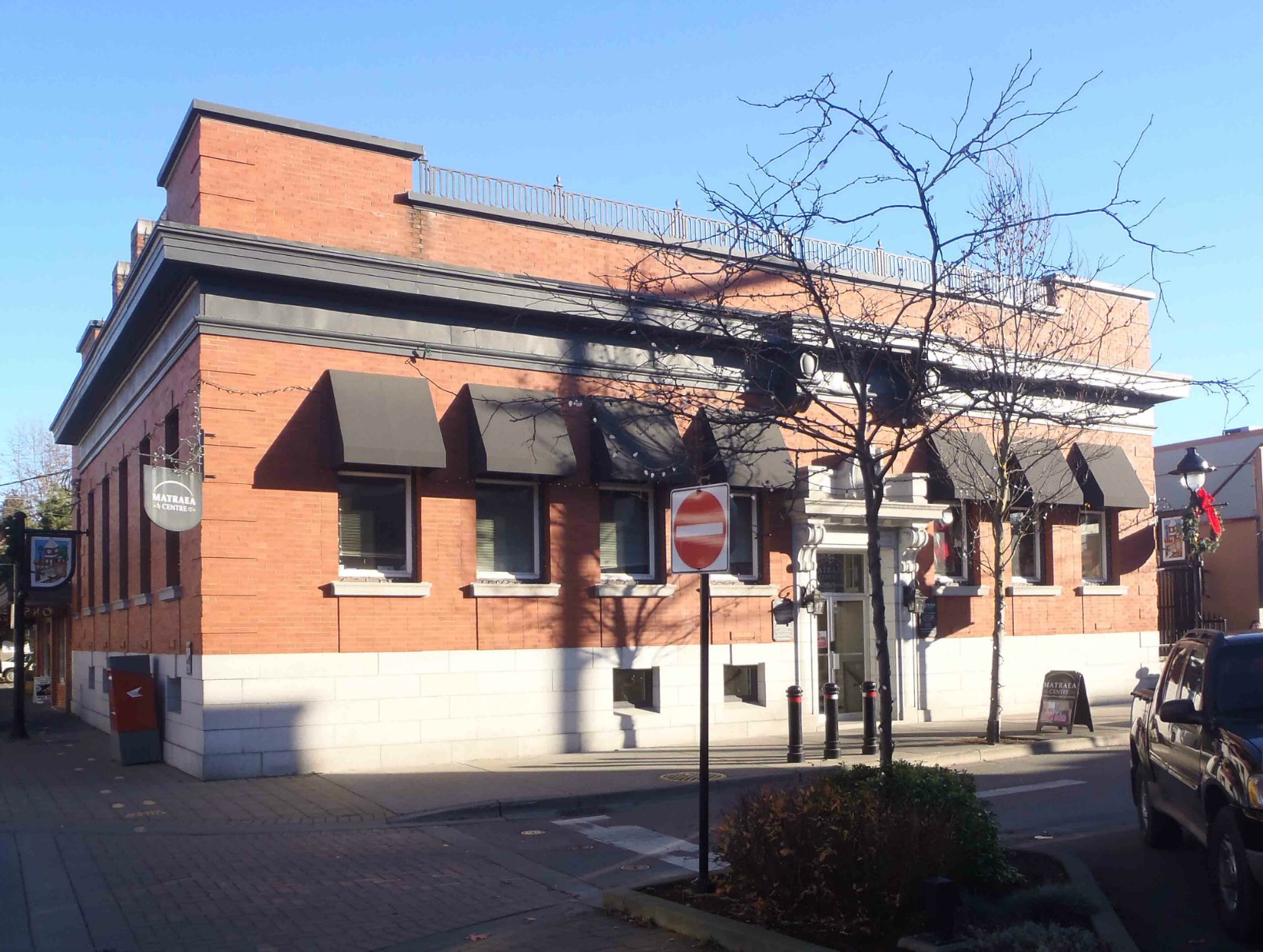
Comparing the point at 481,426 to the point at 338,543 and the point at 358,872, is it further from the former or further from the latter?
the point at 358,872

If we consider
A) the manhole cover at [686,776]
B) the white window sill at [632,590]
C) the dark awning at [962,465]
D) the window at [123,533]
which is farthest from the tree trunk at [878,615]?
the window at [123,533]

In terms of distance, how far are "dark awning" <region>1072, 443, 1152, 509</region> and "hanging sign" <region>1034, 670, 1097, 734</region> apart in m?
5.28

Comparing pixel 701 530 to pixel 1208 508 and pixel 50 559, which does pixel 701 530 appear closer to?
pixel 1208 508

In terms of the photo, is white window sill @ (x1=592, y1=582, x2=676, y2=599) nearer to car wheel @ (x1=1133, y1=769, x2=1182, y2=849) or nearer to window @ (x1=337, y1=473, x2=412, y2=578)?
window @ (x1=337, y1=473, x2=412, y2=578)

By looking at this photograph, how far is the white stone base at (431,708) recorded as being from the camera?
47.6ft

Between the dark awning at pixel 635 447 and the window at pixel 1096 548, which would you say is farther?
the window at pixel 1096 548

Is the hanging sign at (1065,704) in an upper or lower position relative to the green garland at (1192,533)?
lower

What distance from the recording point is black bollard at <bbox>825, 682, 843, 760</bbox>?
15.4 m

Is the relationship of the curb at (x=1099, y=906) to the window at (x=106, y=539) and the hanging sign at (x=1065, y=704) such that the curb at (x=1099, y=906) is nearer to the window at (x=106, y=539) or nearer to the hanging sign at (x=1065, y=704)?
the hanging sign at (x=1065, y=704)

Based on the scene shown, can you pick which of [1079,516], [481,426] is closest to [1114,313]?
[1079,516]

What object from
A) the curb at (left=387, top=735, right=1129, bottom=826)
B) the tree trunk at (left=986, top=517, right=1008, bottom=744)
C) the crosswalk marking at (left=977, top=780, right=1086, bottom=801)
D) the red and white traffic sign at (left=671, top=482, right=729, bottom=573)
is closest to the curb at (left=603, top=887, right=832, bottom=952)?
the red and white traffic sign at (left=671, top=482, right=729, bottom=573)

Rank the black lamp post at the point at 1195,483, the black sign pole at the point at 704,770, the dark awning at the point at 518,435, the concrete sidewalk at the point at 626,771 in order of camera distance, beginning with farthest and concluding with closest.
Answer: the black lamp post at the point at 1195,483, the dark awning at the point at 518,435, the concrete sidewalk at the point at 626,771, the black sign pole at the point at 704,770

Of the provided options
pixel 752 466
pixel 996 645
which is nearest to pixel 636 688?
pixel 752 466

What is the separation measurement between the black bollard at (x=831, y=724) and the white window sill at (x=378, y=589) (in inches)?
214
